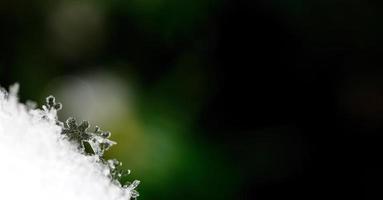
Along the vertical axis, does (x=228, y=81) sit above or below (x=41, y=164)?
above

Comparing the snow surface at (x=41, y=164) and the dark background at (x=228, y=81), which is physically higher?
the dark background at (x=228, y=81)

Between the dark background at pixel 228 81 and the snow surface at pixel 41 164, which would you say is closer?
the snow surface at pixel 41 164

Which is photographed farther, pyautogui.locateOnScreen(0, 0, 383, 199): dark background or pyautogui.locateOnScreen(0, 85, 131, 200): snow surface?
pyautogui.locateOnScreen(0, 0, 383, 199): dark background

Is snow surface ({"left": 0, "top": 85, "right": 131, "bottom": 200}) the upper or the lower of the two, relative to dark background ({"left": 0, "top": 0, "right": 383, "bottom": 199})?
lower

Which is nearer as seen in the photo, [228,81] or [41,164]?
[41,164]
